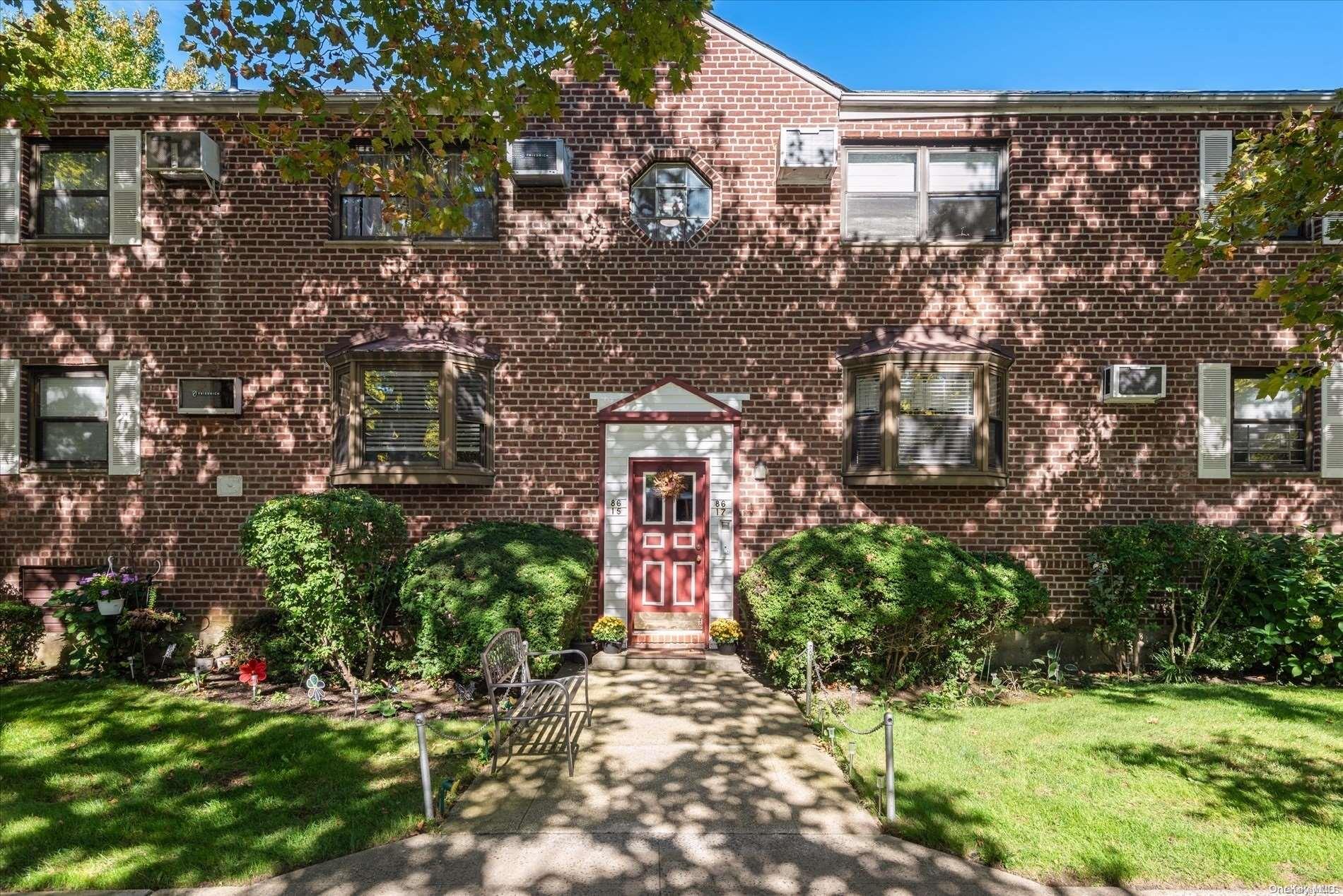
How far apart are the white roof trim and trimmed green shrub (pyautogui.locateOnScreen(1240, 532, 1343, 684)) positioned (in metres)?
7.72

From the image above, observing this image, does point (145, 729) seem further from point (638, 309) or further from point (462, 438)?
point (638, 309)

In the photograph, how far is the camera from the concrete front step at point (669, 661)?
7.94 m

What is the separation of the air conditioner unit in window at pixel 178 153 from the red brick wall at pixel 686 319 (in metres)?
0.34

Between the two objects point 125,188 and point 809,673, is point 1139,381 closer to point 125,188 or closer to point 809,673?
point 809,673

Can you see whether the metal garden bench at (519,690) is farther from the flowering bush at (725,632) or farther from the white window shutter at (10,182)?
the white window shutter at (10,182)

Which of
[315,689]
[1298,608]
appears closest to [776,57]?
[1298,608]

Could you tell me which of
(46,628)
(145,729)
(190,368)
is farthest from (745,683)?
(46,628)

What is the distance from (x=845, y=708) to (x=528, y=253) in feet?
21.8

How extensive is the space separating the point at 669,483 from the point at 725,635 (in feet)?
6.71

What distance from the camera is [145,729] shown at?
Answer: 6184mm

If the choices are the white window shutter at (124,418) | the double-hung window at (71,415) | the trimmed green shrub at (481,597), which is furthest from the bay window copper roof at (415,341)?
the double-hung window at (71,415)

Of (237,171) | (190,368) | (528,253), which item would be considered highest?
(237,171)

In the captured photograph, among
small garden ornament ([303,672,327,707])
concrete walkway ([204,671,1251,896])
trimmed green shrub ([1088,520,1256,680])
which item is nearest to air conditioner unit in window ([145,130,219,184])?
small garden ornament ([303,672,327,707])

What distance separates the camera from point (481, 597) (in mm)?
6809
